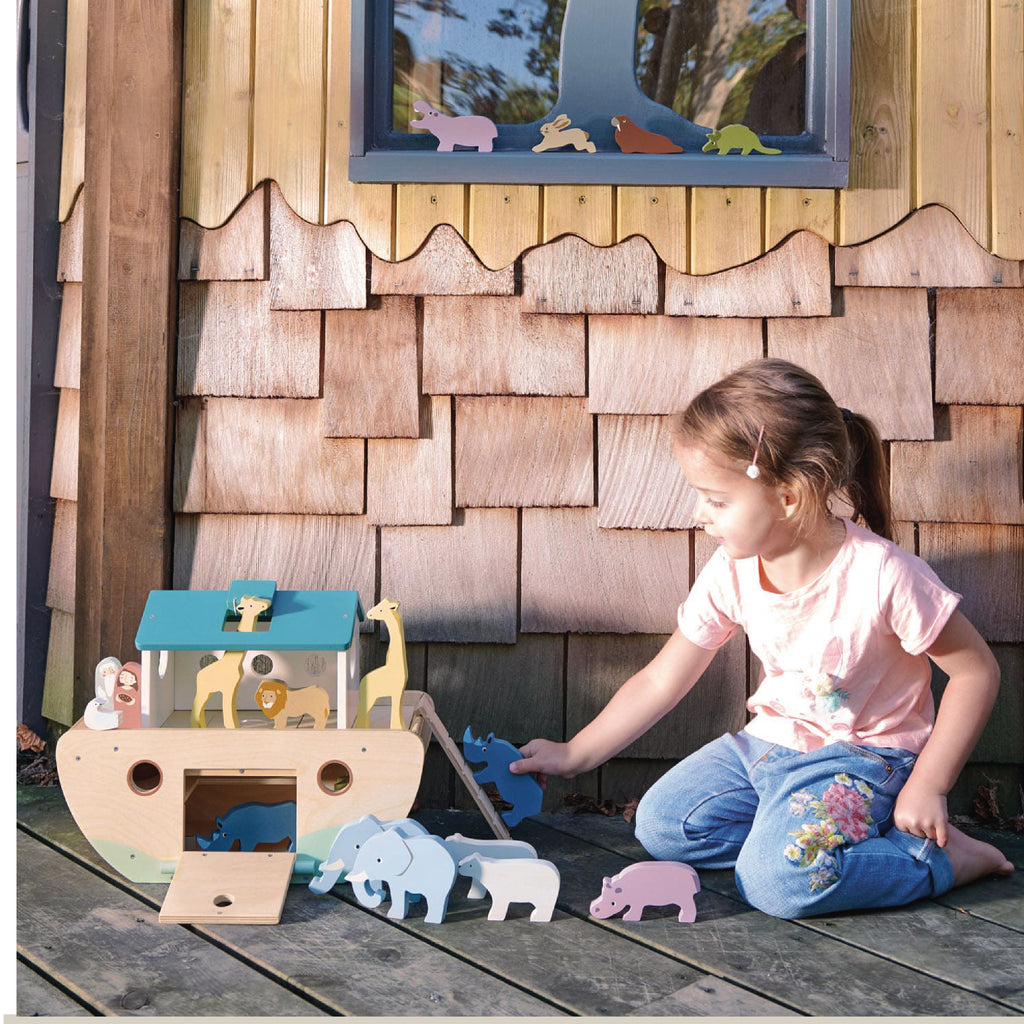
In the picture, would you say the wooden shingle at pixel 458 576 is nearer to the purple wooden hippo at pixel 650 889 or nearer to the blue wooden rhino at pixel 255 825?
the blue wooden rhino at pixel 255 825

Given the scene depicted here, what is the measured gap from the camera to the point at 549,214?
2461 millimetres

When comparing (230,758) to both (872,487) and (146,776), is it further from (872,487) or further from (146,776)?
(872,487)

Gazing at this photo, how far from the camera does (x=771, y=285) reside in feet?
8.06

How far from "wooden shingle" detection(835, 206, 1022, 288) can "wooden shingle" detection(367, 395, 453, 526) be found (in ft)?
3.28

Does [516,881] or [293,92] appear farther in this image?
[293,92]

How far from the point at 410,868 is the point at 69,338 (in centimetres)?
151

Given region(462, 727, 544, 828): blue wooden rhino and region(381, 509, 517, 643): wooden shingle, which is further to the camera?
region(381, 509, 517, 643): wooden shingle

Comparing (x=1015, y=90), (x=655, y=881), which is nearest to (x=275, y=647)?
(x=655, y=881)

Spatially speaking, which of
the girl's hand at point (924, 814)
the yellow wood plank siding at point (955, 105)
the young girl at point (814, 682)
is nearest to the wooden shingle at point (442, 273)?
the young girl at point (814, 682)

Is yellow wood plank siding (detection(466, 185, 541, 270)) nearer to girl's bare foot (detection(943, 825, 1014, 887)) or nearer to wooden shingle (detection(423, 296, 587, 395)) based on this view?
wooden shingle (detection(423, 296, 587, 395))

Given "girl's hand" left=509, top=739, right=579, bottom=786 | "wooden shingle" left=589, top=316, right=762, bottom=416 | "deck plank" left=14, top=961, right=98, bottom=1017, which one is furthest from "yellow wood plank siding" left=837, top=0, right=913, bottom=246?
"deck plank" left=14, top=961, right=98, bottom=1017

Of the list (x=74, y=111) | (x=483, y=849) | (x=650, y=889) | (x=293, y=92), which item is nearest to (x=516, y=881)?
(x=483, y=849)

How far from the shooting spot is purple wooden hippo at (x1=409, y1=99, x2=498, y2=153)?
7.96ft

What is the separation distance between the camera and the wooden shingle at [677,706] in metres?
2.54
